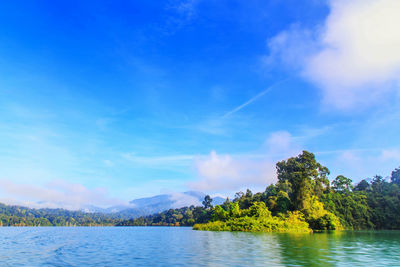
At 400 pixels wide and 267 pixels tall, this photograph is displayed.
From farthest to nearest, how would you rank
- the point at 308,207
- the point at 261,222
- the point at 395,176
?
the point at 395,176
the point at 308,207
the point at 261,222

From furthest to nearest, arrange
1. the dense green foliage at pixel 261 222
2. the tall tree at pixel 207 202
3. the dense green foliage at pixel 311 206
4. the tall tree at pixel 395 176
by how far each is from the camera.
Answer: the tall tree at pixel 207 202
the tall tree at pixel 395 176
the dense green foliage at pixel 311 206
the dense green foliage at pixel 261 222

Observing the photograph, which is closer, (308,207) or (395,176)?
(308,207)

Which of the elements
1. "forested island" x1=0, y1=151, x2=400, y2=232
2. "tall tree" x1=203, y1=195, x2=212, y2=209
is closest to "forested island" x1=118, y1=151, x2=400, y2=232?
"forested island" x1=0, y1=151, x2=400, y2=232

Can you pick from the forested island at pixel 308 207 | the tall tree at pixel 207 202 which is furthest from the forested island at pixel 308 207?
the tall tree at pixel 207 202

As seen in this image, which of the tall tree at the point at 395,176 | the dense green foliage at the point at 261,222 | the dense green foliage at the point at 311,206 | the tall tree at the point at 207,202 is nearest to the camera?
the dense green foliage at the point at 261,222

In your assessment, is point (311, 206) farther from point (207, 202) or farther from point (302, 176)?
point (207, 202)

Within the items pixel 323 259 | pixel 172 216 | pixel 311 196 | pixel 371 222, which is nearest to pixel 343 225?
pixel 371 222

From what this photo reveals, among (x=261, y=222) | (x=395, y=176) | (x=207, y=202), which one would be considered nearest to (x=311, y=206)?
(x=261, y=222)

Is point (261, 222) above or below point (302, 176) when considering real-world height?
below

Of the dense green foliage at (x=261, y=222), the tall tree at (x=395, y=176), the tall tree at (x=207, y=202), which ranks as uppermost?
the tall tree at (x=395, y=176)

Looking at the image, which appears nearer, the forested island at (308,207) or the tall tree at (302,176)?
the forested island at (308,207)

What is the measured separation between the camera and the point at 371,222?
8244 centimetres

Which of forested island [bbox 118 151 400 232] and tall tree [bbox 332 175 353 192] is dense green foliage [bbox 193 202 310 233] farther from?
tall tree [bbox 332 175 353 192]

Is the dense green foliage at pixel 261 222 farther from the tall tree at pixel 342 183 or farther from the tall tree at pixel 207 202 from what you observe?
the tall tree at pixel 207 202
